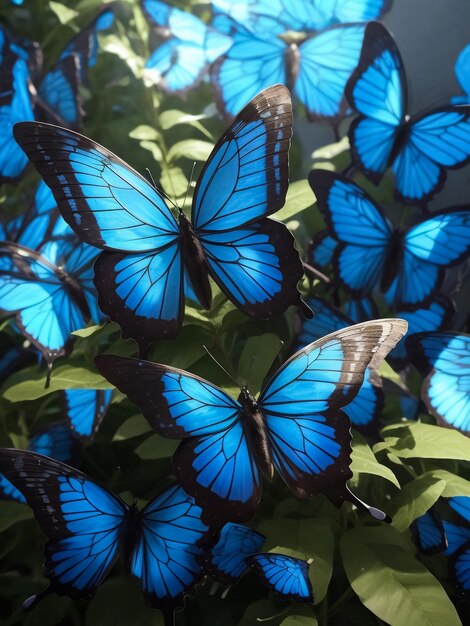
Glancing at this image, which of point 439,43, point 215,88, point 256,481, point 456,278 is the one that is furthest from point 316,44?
point 256,481

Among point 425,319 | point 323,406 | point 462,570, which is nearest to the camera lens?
point 323,406

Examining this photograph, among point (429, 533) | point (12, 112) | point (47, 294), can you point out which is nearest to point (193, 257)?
point (47, 294)

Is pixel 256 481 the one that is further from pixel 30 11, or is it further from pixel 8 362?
pixel 30 11

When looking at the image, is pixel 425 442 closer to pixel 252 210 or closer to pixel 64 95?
pixel 252 210

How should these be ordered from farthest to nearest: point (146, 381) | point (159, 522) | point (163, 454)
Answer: point (163, 454)
point (159, 522)
point (146, 381)

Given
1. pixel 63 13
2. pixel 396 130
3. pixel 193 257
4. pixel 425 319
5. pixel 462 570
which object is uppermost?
pixel 63 13

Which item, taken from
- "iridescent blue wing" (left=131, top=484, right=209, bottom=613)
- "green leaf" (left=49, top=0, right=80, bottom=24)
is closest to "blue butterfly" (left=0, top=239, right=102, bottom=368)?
"iridescent blue wing" (left=131, top=484, right=209, bottom=613)
